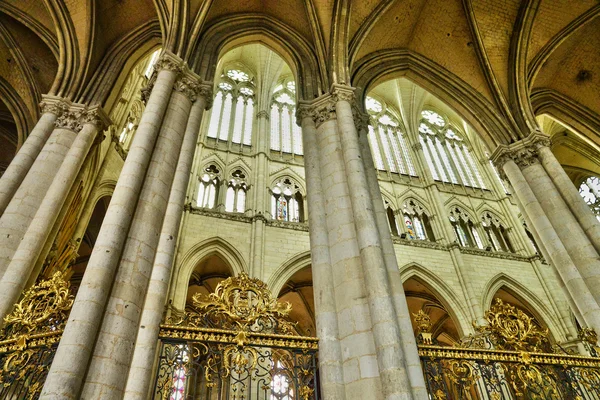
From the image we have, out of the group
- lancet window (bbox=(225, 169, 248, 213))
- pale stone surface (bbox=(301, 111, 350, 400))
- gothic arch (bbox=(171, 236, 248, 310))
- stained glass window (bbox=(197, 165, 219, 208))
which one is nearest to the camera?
pale stone surface (bbox=(301, 111, 350, 400))

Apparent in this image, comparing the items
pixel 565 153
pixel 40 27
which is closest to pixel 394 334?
pixel 40 27

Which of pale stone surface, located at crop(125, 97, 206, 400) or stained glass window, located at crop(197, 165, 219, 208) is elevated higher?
stained glass window, located at crop(197, 165, 219, 208)

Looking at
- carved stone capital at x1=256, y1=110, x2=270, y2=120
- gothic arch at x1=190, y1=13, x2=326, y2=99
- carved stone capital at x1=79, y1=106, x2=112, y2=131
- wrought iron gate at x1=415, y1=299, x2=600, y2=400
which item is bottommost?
wrought iron gate at x1=415, y1=299, x2=600, y2=400

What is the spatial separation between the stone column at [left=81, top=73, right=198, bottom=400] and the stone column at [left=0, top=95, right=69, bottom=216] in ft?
9.32

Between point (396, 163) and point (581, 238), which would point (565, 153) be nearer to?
point (396, 163)

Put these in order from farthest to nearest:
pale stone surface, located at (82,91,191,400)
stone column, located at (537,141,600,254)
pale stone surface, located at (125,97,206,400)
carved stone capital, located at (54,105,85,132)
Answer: carved stone capital, located at (54,105,85,132)
stone column, located at (537,141,600,254)
pale stone surface, located at (125,97,206,400)
pale stone surface, located at (82,91,191,400)

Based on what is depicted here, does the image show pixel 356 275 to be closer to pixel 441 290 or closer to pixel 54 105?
pixel 54 105

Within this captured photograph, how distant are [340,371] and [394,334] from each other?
78 centimetres

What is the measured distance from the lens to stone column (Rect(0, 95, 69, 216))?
6934 millimetres

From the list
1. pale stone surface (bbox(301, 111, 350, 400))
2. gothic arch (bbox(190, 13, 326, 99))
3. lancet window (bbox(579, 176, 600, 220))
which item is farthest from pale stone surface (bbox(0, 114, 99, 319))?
lancet window (bbox(579, 176, 600, 220))

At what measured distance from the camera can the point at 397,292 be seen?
18.4 feet

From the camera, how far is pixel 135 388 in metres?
4.04

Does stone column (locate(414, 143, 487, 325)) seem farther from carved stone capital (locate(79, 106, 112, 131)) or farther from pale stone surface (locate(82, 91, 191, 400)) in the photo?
carved stone capital (locate(79, 106, 112, 131))

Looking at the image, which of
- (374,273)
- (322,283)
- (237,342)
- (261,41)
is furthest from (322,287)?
(261,41)
